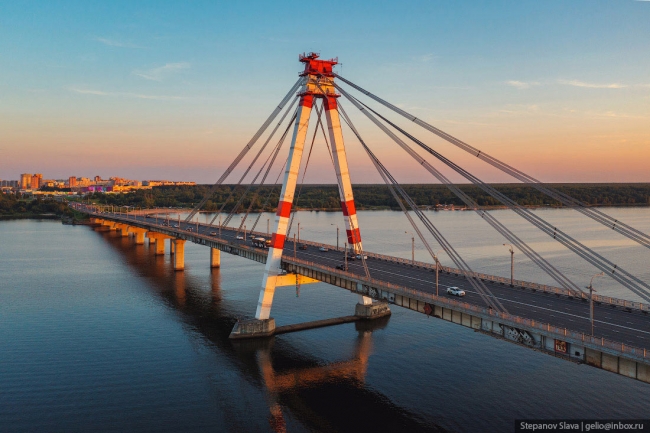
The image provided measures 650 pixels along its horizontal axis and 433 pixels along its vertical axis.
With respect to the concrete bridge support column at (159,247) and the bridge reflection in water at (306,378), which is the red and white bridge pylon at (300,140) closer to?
the bridge reflection in water at (306,378)

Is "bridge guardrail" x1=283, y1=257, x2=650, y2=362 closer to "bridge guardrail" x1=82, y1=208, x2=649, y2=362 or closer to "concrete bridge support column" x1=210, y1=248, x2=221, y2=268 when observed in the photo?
"bridge guardrail" x1=82, y1=208, x2=649, y2=362

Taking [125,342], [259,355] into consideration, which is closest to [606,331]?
[259,355]

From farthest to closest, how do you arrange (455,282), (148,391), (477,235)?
1. (477,235)
2. (455,282)
3. (148,391)

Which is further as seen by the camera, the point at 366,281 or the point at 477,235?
the point at 477,235

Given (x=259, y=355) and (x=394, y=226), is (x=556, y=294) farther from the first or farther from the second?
(x=394, y=226)

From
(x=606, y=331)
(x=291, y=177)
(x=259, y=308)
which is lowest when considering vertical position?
(x=259, y=308)

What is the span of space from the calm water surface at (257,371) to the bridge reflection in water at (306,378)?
0.45 ft

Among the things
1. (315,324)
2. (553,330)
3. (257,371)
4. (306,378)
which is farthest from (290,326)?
(553,330)

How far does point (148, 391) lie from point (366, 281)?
18394mm

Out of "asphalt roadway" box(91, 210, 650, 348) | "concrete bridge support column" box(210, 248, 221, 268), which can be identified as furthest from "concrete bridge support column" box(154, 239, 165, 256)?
"asphalt roadway" box(91, 210, 650, 348)

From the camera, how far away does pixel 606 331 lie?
28969 millimetres

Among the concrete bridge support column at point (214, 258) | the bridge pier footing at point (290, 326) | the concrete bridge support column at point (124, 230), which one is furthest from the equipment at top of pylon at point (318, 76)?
the concrete bridge support column at point (124, 230)

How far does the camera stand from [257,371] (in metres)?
41.3

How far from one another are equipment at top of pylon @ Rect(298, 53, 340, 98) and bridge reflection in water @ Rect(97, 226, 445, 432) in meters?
25.1
